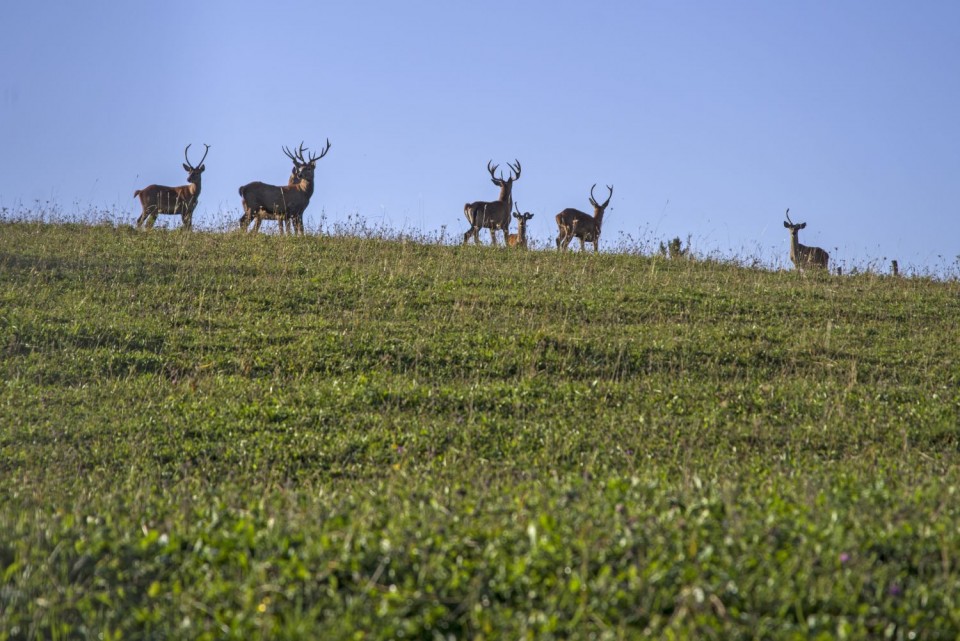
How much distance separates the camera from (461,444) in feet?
30.3

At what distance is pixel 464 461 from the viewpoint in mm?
8727

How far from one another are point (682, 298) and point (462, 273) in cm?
345

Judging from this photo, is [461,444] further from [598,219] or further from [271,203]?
[598,219]

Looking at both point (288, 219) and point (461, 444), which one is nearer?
point (461, 444)

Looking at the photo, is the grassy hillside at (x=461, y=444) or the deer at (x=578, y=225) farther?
the deer at (x=578, y=225)

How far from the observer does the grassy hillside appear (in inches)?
178

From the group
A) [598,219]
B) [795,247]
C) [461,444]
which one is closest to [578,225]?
[598,219]

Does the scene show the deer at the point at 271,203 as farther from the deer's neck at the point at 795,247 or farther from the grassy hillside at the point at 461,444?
the deer's neck at the point at 795,247

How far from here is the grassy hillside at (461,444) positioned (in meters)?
4.53

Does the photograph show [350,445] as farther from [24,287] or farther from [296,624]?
[24,287]

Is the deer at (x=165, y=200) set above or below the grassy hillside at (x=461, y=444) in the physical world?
above

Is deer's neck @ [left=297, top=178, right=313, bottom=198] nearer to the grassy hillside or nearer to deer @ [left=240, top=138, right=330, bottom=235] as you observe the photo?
deer @ [left=240, top=138, right=330, bottom=235]

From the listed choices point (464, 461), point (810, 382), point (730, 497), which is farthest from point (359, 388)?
point (730, 497)

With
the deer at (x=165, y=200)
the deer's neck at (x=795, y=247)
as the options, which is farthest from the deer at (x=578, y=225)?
the deer at (x=165, y=200)
